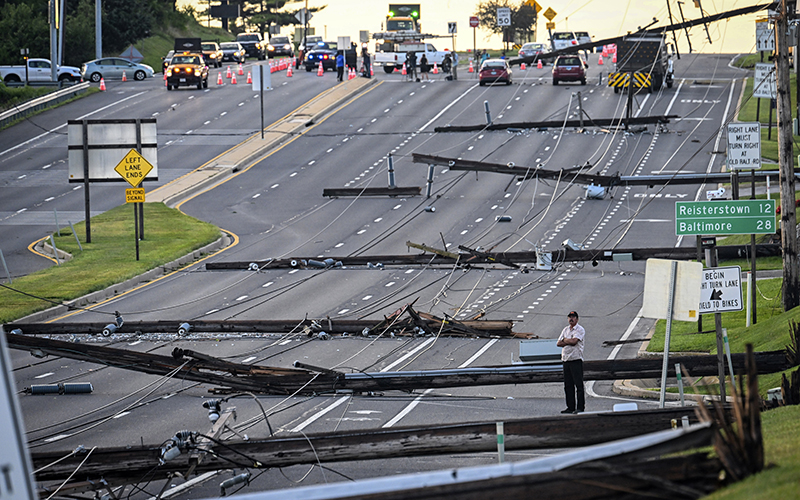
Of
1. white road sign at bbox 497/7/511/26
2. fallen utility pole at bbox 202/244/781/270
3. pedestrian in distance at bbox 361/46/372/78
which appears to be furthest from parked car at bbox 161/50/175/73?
fallen utility pole at bbox 202/244/781/270

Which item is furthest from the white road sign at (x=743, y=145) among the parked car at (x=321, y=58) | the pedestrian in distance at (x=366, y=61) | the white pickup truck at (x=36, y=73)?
the white pickup truck at (x=36, y=73)

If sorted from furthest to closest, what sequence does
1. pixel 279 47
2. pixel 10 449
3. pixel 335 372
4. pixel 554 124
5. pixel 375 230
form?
pixel 279 47 → pixel 554 124 → pixel 375 230 → pixel 335 372 → pixel 10 449

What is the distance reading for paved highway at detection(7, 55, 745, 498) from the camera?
15695mm

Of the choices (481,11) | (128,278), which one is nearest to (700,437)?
(128,278)

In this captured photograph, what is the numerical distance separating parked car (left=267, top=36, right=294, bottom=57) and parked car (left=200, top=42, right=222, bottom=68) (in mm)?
13704

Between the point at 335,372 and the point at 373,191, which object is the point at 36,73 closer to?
the point at 373,191

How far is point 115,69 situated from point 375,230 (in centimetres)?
4515

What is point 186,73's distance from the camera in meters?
62.8

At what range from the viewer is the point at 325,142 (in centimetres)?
4884

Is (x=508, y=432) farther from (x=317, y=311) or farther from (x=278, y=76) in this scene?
(x=278, y=76)

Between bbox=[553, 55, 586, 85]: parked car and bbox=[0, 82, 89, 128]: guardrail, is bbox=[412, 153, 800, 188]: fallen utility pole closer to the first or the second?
bbox=[553, 55, 586, 85]: parked car

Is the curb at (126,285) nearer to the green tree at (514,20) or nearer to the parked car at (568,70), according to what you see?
the parked car at (568,70)

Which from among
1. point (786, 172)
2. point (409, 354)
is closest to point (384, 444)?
point (409, 354)

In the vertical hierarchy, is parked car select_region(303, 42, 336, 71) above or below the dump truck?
above
